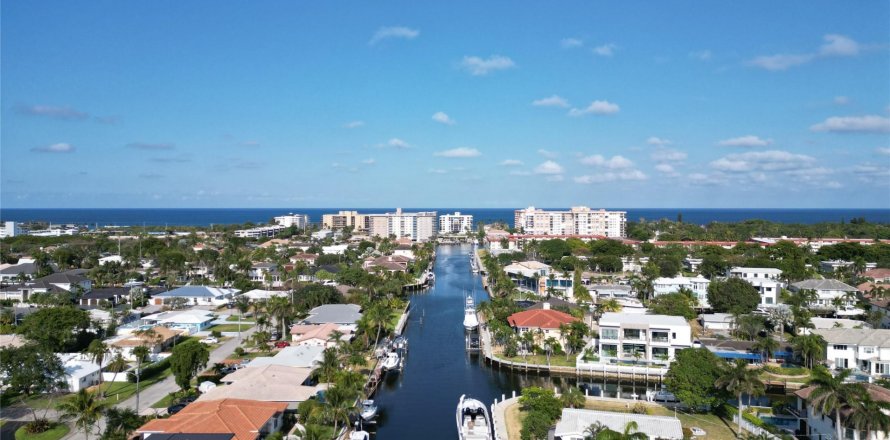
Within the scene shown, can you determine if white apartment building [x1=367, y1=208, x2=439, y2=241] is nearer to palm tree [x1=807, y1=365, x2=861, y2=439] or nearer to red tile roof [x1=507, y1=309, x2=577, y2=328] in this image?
red tile roof [x1=507, y1=309, x2=577, y2=328]

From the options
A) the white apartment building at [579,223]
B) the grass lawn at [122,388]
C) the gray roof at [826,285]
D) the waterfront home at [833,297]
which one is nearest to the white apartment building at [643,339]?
the waterfront home at [833,297]

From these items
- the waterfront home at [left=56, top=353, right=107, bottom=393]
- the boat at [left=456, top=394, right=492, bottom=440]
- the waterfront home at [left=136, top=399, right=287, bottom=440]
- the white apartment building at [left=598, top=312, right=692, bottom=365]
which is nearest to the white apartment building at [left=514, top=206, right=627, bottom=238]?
the white apartment building at [left=598, top=312, right=692, bottom=365]

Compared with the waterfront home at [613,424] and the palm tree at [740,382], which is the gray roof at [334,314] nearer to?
the waterfront home at [613,424]

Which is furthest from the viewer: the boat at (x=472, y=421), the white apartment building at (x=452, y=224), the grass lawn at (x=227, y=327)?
the white apartment building at (x=452, y=224)

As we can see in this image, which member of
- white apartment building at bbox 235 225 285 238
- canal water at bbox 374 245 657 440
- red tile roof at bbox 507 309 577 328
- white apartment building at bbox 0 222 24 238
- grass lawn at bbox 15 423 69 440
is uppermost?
white apartment building at bbox 0 222 24 238

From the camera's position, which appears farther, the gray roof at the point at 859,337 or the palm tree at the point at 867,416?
the gray roof at the point at 859,337

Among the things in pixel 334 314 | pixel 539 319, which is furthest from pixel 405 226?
pixel 539 319
